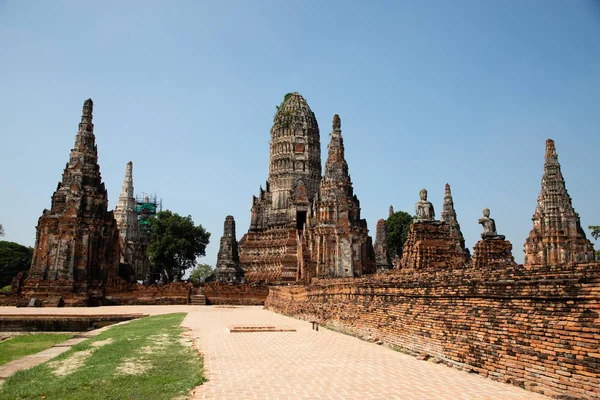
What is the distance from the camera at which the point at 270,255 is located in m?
50.1

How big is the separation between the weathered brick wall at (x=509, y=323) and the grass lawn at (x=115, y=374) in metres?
4.61

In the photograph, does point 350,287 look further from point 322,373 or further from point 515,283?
point 515,283

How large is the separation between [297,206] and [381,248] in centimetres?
1210

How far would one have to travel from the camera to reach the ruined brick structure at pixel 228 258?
44.6 metres

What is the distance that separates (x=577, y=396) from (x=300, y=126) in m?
50.1

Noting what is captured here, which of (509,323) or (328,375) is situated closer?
(509,323)

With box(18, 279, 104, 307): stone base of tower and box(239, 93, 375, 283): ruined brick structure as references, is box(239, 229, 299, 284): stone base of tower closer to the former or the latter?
box(239, 93, 375, 283): ruined brick structure

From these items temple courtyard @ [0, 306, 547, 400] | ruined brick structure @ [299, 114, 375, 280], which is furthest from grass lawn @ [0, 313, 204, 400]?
ruined brick structure @ [299, 114, 375, 280]

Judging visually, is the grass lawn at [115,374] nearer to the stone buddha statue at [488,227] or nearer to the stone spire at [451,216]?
the stone buddha statue at [488,227]

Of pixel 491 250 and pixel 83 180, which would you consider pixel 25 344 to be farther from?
pixel 83 180

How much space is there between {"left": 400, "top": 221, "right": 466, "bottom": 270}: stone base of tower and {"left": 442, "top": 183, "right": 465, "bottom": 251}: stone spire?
12550 mm

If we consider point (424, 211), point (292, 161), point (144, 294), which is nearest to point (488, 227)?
point (424, 211)

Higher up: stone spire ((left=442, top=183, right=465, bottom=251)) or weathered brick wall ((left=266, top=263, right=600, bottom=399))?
stone spire ((left=442, top=183, right=465, bottom=251))

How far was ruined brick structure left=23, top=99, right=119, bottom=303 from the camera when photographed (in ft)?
109
